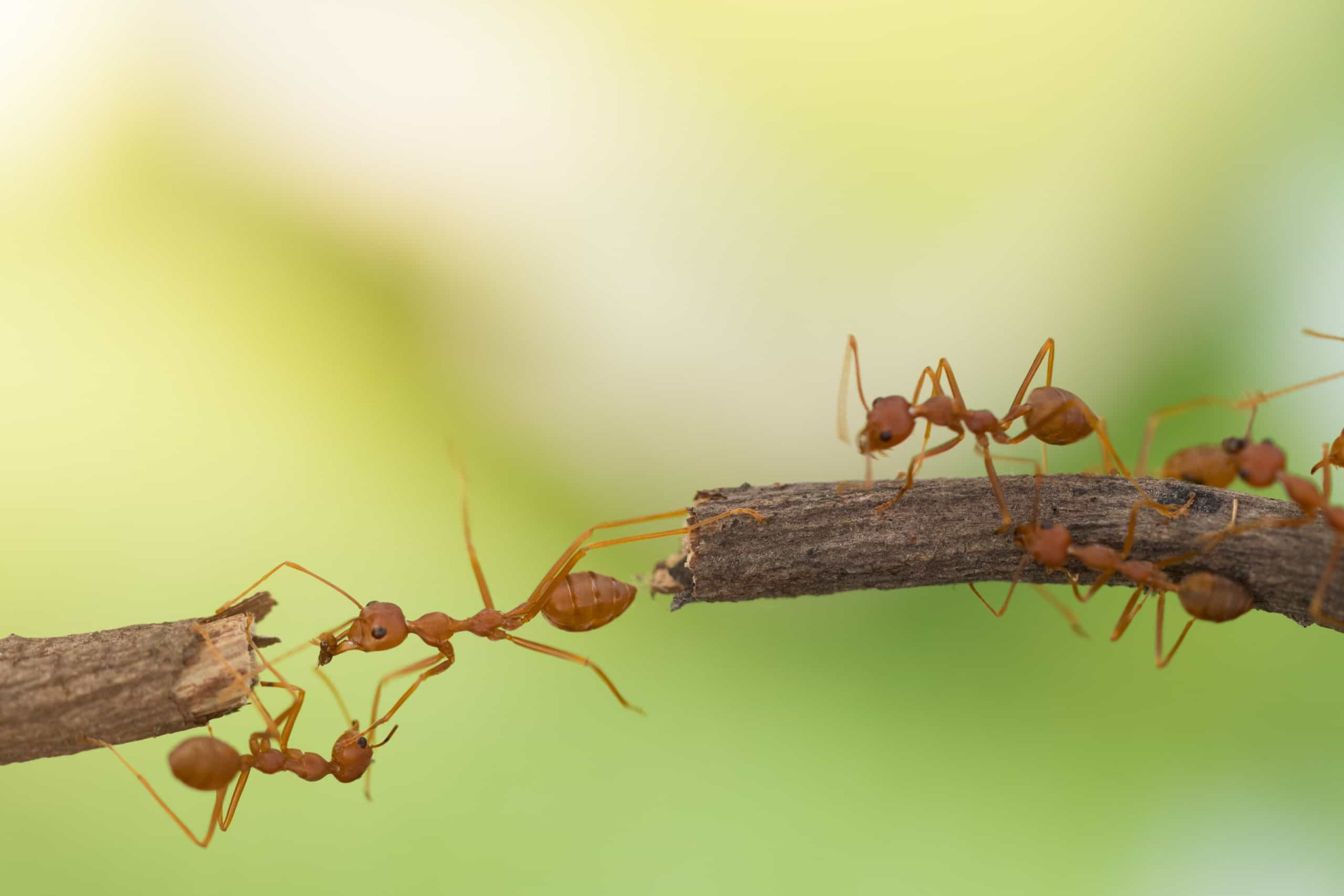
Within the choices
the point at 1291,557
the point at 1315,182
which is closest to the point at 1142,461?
the point at 1291,557

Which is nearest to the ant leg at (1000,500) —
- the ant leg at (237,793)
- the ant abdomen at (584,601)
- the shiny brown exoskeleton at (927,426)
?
the shiny brown exoskeleton at (927,426)

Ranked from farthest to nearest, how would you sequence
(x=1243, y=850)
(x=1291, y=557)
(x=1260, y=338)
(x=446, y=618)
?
(x=1260, y=338) → (x=1243, y=850) → (x=446, y=618) → (x=1291, y=557)

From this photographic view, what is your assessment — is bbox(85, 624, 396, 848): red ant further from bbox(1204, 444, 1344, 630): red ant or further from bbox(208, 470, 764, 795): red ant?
bbox(1204, 444, 1344, 630): red ant

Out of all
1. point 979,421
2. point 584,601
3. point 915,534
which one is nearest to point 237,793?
point 584,601

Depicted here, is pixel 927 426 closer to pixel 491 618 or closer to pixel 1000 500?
pixel 1000 500

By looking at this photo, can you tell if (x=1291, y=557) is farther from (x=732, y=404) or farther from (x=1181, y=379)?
(x=732, y=404)

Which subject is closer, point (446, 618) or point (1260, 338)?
point (446, 618)
